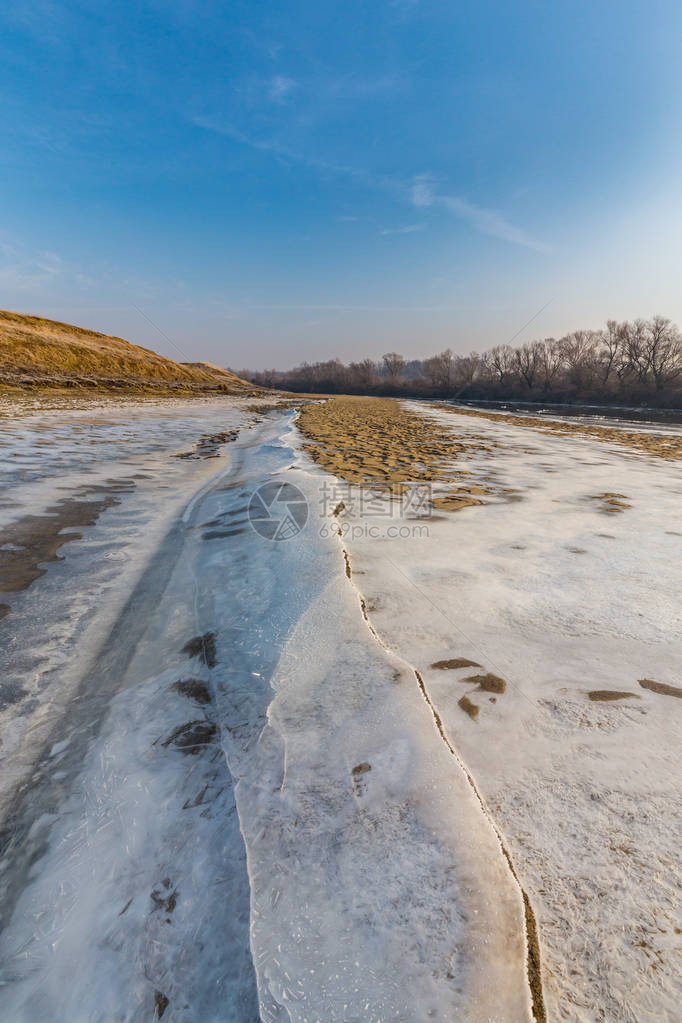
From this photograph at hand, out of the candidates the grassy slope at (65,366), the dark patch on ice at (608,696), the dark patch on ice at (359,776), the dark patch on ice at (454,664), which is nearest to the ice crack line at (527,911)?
the dark patch on ice at (454,664)

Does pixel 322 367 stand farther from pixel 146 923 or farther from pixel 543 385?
pixel 146 923

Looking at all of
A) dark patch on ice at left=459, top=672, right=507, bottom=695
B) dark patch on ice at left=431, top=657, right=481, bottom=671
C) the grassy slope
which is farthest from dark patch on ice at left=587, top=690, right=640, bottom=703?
the grassy slope

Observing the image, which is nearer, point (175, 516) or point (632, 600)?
point (632, 600)

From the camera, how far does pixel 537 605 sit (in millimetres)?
2246

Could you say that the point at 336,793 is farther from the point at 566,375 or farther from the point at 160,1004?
the point at 566,375

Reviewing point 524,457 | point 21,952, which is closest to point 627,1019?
point 21,952

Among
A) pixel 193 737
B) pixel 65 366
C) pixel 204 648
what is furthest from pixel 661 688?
pixel 65 366

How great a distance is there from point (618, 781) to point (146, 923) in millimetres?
1319

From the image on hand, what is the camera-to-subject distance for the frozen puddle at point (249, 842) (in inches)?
31.9

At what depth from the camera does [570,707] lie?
153cm

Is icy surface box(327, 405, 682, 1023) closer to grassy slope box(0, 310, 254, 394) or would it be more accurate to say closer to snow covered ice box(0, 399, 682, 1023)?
snow covered ice box(0, 399, 682, 1023)

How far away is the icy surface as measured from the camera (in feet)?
2.85

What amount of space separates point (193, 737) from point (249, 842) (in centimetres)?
49

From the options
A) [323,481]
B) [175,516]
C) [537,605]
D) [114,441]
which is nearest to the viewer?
[537,605]
